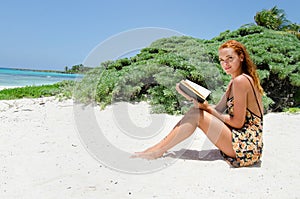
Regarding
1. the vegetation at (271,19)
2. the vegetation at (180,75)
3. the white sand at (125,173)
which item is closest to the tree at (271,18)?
the vegetation at (271,19)

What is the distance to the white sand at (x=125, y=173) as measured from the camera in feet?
8.37

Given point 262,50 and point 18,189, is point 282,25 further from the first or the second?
point 18,189

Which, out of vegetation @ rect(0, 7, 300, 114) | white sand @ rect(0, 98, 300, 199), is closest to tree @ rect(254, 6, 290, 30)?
vegetation @ rect(0, 7, 300, 114)

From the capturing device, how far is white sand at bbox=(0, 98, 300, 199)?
2.55 metres

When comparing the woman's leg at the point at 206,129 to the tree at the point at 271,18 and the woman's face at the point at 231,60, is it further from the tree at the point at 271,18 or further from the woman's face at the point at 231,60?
the tree at the point at 271,18

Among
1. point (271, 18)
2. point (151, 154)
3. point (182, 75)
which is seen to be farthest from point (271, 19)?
point (151, 154)

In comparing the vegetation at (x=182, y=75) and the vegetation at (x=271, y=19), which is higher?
the vegetation at (x=271, y=19)

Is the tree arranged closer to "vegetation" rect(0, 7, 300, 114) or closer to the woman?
"vegetation" rect(0, 7, 300, 114)

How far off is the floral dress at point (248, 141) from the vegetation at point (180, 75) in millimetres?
2883

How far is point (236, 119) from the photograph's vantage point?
309 centimetres

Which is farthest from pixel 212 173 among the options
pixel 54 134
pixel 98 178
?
pixel 54 134

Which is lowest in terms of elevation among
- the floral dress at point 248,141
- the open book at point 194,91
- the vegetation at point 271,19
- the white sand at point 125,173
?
the white sand at point 125,173

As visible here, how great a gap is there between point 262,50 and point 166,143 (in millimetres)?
5972

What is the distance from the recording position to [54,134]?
4.49 meters
